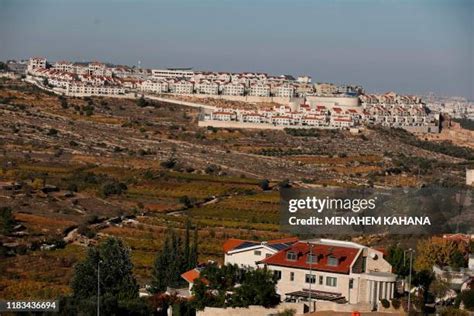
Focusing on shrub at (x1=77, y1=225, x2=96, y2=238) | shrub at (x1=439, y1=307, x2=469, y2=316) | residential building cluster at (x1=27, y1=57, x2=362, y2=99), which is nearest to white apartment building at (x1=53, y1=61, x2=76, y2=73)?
residential building cluster at (x1=27, y1=57, x2=362, y2=99)

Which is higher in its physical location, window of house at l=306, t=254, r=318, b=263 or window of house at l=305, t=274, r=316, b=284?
window of house at l=306, t=254, r=318, b=263

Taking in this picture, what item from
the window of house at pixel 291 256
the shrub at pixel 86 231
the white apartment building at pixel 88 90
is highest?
the white apartment building at pixel 88 90

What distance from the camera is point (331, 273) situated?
38.0 ft

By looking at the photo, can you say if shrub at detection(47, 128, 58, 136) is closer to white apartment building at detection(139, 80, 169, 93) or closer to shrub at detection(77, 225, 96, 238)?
white apartment building at detection(139, 80, 169, 93)

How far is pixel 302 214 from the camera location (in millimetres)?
13695

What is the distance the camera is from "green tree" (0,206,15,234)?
20516 mm

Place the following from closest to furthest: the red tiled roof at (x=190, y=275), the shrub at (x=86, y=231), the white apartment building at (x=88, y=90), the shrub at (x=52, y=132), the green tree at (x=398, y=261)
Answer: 1. the green tree at (x=398, y=261)
2. the red tiled roof at (x=190, y=275)
3. the shrub at (x=86, y=231)
4. the shrub at (x=52, y=132)
5. the white apartment building at (x=88, y=90)

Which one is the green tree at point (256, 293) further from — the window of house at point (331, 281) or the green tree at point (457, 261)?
the green tree at point (457, 261)

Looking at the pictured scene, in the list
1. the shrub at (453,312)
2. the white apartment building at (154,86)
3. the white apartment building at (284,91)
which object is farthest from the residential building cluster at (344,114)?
the shrub at (453,312)

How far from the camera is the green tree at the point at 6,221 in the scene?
20516 mm

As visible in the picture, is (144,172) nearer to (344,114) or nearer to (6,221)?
(6,221)

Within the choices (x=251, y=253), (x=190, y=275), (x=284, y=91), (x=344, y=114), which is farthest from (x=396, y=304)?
(x=284, y=91)

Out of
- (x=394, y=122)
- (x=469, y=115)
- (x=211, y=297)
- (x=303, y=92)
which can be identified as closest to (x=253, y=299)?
(x=211, y=297)

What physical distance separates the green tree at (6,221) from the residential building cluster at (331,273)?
913cm
